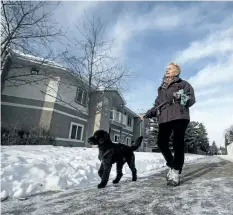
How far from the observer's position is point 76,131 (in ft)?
71.6

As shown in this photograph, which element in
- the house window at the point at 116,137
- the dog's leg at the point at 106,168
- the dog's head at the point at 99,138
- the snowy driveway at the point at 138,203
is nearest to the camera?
the snowy driveway at the point at 138,203

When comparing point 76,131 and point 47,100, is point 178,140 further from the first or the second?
point 76,131

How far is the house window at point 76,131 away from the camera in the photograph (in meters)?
21.0

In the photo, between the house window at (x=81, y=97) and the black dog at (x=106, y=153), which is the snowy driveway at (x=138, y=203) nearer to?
the black dog at (x=106, y=153)

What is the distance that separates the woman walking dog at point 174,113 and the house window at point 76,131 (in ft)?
57.7

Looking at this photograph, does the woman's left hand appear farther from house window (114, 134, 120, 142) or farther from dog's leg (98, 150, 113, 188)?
house window (114, 134, 120, 142)

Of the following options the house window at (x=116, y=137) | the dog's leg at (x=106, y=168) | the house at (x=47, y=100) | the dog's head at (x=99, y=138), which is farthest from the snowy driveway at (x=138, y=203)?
the house window at (x=116, y=137)

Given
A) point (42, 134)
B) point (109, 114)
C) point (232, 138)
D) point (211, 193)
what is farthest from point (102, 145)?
point (232, 138)

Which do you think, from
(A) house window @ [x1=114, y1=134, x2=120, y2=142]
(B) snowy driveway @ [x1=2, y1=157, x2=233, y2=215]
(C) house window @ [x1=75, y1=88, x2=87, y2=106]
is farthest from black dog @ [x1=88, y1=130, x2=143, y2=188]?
(A) house window @ [x1=114, y1=134, x2=120, y2=142]

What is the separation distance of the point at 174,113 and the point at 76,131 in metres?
18.9

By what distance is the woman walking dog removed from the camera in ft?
11.6

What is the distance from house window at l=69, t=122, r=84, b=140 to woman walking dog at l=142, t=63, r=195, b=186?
57.7ft

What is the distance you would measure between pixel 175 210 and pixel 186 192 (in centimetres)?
82

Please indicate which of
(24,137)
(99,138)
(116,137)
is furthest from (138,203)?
(116,137)
